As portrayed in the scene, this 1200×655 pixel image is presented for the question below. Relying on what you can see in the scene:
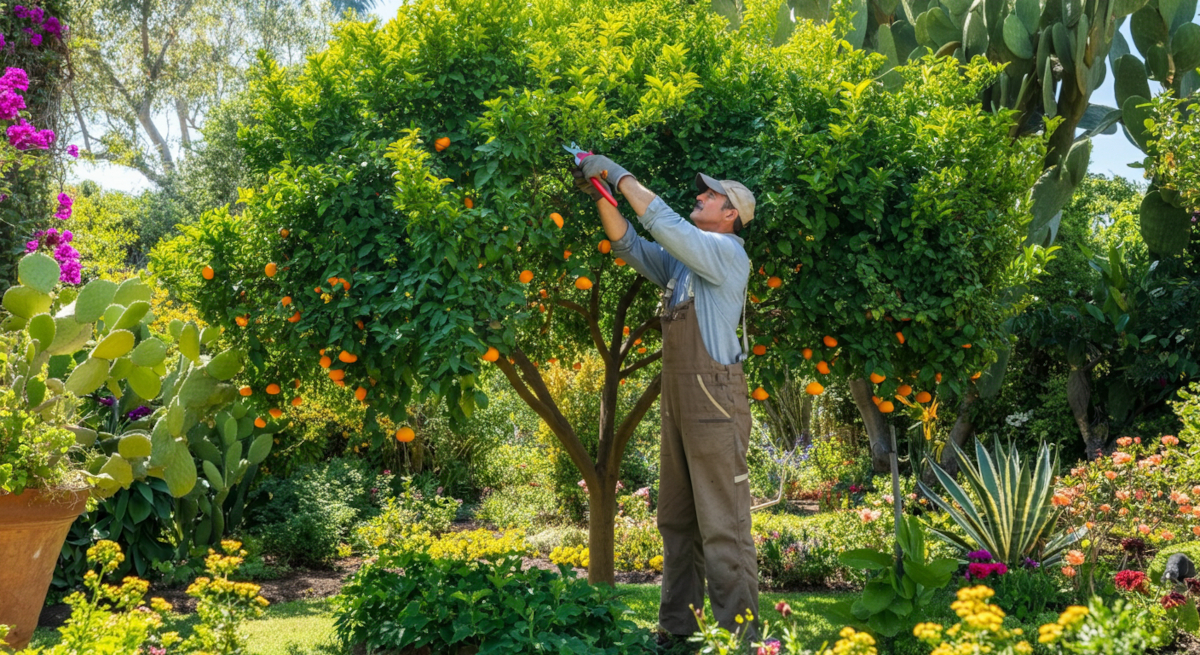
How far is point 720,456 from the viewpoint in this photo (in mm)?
2994

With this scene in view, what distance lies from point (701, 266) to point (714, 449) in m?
0.67

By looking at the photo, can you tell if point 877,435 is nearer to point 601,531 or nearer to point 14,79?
point 601,531

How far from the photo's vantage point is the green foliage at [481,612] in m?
2.79

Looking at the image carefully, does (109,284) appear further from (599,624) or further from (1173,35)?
(1173,35)

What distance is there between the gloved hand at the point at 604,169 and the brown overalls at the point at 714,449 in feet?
1.85

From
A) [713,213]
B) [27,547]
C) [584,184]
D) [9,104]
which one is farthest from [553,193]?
[9,104]

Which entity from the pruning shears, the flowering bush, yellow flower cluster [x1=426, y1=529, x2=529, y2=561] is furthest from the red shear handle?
the flowering bush

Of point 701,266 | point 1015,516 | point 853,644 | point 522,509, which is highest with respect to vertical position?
point 701,266

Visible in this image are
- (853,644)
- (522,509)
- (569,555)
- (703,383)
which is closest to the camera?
(853,644)

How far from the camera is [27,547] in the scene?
305cm

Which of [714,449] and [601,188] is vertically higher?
[601,188]

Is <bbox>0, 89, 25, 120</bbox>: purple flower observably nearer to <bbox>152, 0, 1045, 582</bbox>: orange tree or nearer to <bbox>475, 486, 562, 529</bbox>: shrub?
<bbox>152, 0, 1045, 582</bbox>: orange tree

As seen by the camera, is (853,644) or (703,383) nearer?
(853,644)

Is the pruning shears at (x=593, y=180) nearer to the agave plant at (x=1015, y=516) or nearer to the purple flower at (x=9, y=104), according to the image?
the agave plant at (x=1015, y=516)
